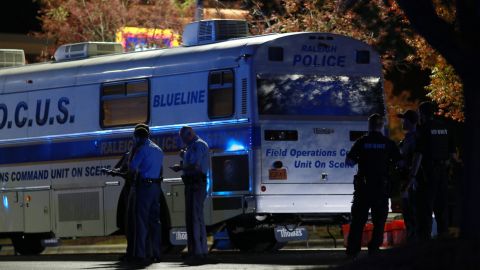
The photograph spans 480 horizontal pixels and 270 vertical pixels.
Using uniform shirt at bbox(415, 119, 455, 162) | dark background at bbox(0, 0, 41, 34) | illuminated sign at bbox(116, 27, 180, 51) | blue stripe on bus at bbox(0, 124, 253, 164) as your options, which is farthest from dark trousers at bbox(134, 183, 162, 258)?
dark background at bbox(0, 0, 41, 34)

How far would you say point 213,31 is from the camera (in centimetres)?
2072

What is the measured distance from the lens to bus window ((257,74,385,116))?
19425 mm

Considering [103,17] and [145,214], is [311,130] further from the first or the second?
[103,17]

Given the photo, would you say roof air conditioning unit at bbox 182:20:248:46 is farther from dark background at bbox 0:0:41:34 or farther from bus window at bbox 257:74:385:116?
dark background at bbox 0:0:41:34

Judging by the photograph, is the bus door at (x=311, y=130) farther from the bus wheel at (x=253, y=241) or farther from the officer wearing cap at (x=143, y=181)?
the officer wearing cap at (x=143, y=181)

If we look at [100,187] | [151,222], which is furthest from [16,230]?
[151,222]

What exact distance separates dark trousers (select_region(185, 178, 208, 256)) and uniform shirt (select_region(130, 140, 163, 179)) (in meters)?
0.50

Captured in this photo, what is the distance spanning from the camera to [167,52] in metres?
20.9

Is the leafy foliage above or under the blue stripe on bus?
above

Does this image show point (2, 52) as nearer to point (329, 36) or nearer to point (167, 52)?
point (167, 52)

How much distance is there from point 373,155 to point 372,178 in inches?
11.2

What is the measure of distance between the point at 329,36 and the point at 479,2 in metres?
7.96

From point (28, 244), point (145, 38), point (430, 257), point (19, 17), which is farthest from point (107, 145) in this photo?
point (19, 17)

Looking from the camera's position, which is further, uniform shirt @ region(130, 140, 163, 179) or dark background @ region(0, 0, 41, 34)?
dark background @ region(0, 0, 41, 34)
